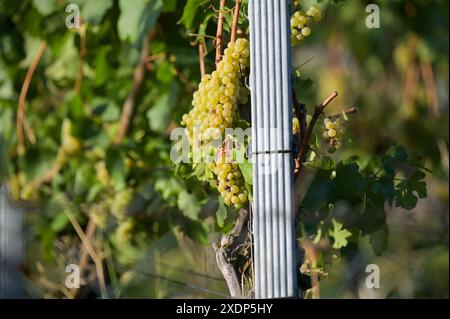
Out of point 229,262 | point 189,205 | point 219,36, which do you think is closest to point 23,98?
point 189,205

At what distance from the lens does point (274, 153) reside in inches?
49.5

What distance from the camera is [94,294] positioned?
2277 millimetres

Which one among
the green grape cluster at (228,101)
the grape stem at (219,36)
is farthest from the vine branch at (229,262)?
the grape stem at (219,36)

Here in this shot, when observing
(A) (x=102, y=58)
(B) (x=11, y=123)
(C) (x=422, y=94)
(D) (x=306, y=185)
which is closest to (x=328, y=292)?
(D) (x=306, y=185)

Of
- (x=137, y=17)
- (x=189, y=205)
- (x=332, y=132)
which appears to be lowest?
(x=189, y=205)

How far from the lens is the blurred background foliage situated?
6.61 ft

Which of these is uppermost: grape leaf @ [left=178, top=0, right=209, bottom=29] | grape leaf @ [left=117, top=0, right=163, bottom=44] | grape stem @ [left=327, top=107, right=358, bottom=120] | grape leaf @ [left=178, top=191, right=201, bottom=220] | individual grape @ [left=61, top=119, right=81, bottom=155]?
grape leaf @ [left=117, top=0, right=163, bottom=44]

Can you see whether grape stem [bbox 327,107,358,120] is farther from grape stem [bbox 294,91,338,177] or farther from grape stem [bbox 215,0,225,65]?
grape stem [bbox 215,0,225,65]

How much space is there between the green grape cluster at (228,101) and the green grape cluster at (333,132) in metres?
0.20

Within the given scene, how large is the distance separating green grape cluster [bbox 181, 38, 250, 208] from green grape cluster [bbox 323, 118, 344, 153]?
0.20 m

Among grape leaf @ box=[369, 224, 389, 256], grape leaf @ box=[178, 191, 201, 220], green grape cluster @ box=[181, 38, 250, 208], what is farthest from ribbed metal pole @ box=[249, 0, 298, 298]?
grape leaf @ box=[178, 191, 201, 220]

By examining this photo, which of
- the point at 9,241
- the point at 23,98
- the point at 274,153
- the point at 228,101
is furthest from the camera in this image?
the point at 9,241

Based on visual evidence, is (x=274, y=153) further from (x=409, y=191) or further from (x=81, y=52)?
(x=81, y=52)

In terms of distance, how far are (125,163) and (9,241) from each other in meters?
0.66
